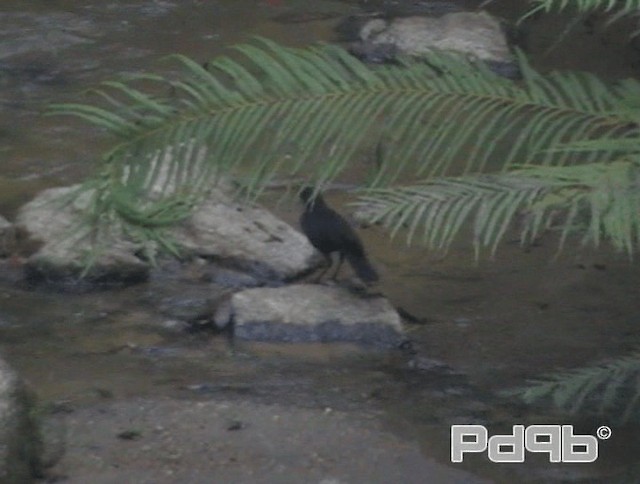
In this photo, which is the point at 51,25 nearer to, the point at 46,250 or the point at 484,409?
the point at 46,250

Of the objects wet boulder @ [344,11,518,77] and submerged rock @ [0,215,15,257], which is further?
wet boulder @ [344,11,518,77]

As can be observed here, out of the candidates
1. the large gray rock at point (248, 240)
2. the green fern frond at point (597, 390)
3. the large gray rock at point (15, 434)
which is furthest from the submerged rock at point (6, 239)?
the green fern frond at point (597, 390)

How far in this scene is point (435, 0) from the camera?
11.6m

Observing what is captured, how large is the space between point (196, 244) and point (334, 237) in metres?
0.80

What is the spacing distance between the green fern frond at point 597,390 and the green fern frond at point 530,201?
29.8 inches

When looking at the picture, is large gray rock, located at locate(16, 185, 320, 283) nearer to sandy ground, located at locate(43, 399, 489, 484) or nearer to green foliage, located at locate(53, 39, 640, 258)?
sandy ground, located at locate(43, 399, 489, 484)

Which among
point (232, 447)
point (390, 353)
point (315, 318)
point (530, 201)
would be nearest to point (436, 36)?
point (315, 318)

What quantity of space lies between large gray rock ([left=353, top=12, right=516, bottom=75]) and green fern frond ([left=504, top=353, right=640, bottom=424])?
477 centimetres

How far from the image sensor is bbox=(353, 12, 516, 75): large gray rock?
9.54m

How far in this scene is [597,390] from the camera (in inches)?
195

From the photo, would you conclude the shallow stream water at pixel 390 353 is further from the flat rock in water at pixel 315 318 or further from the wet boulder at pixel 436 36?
the wet boulder at pixel 436 36

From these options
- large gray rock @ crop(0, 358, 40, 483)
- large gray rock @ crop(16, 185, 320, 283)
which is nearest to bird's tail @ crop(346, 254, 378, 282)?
large gray rock @ crop(16, 185, 320, 283)

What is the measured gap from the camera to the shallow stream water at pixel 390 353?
4.86 metres

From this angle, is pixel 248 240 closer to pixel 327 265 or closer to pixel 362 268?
pixel 327 265
